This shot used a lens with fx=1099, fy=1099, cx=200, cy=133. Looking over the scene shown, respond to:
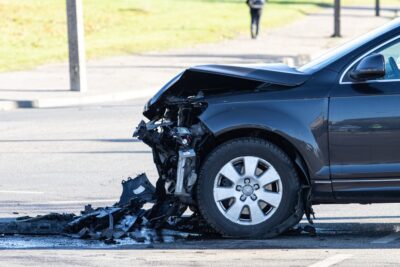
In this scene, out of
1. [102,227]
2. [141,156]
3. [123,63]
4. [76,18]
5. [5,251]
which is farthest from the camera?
[123,63]

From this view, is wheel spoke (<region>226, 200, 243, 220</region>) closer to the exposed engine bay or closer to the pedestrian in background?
the exposed engine bay

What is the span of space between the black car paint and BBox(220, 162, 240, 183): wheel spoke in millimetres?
251

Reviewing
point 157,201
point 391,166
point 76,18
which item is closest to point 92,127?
point 76,18

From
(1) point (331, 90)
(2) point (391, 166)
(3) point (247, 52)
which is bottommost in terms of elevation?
(3) point (247, 52)

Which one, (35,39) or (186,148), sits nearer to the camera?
(186,148)

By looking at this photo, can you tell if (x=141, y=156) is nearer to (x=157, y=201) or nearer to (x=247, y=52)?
Result: (x=157, y=201)

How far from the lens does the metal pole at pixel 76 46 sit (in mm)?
22234

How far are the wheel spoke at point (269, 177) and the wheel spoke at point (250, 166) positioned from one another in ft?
0.24

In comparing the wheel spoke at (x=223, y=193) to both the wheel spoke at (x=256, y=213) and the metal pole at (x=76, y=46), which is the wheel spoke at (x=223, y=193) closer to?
the wheel spoke at (x=256, y=213)

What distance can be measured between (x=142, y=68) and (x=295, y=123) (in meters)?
19.0

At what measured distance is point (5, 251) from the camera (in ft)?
25.7

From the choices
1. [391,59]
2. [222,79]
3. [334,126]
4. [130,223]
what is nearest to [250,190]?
[334,126]

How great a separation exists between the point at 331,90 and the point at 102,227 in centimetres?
204

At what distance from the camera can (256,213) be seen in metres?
7.97
